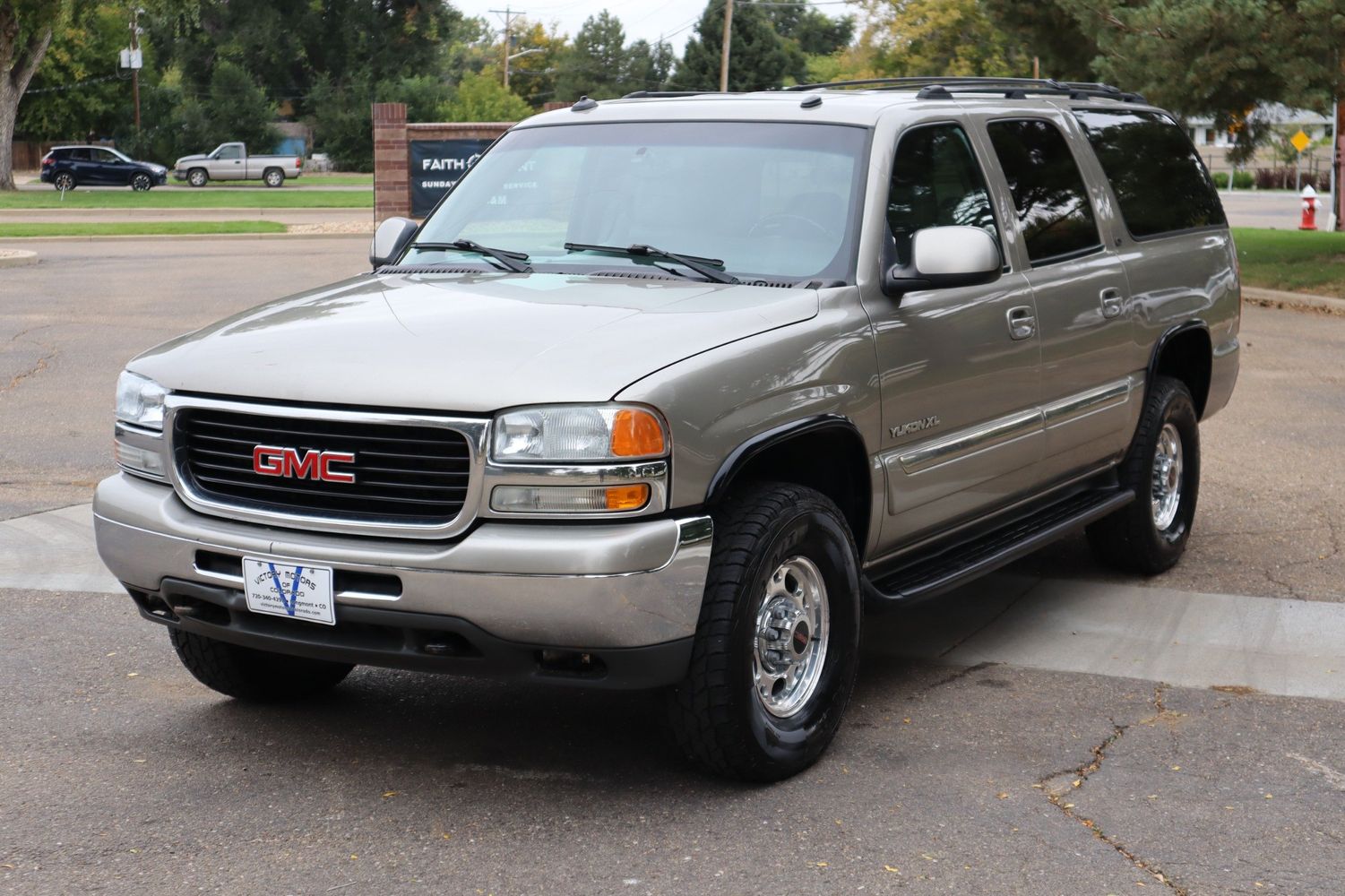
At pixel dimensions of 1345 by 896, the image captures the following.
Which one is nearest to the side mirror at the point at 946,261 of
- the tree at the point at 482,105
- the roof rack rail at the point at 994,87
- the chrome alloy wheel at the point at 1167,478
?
the roof rack rail at the point at 994,87

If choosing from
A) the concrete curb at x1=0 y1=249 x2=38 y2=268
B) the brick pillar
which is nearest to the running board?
the brick pillar

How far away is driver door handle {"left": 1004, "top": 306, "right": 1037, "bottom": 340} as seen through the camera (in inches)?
213

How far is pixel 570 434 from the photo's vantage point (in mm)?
3854

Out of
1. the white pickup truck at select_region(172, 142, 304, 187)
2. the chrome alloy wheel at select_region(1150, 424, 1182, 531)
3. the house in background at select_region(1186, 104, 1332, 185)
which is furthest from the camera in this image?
Result: the white pickup truck at select_region(172, 142, 304, 187)

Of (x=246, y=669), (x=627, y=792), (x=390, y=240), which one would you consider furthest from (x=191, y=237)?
(x=627, y=792)

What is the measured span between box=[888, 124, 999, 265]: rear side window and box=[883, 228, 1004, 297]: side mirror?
192mm

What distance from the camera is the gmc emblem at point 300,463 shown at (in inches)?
159

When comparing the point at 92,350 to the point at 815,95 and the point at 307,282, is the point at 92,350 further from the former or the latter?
the point at 815,95

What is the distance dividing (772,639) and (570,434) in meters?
0.94

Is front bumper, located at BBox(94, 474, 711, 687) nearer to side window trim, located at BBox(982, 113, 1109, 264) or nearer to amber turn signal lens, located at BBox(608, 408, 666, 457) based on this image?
amber turn signal lens, located at BBox(608, 408, 666, 457)

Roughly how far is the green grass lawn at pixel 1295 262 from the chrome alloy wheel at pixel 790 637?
15940mm

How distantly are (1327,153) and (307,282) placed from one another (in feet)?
218

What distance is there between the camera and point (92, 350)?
13469 millimetres

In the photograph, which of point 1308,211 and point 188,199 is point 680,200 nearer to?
point 1308,211
